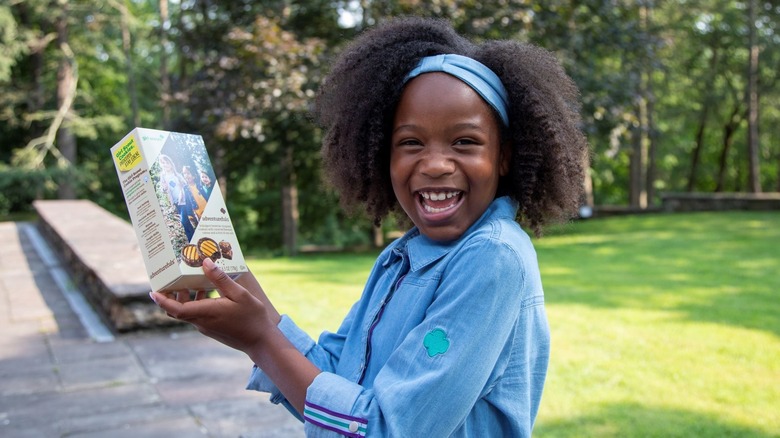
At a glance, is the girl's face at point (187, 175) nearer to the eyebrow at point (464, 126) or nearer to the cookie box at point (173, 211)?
the cookie box at point (173, 211)

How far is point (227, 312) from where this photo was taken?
1.40m

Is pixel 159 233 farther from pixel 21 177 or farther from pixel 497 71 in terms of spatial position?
pixel 21 177

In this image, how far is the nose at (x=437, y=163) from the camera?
1.46 metres

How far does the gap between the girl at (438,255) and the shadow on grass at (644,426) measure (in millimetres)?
2151

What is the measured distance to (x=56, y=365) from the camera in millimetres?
4438

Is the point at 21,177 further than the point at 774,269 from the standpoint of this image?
Yes

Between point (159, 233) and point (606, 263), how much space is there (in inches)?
354

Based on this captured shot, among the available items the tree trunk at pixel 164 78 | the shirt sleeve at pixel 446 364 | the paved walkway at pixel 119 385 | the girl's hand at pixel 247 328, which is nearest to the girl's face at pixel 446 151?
the shirt sleeve at pixel 446 364

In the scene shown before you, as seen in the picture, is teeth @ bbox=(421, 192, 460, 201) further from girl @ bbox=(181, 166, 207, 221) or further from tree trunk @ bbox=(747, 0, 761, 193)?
tree trunk @ bbox=(747, 0, 761, 193)

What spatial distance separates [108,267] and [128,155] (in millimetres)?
4726

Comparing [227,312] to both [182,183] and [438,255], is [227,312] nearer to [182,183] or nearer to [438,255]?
[182,183]

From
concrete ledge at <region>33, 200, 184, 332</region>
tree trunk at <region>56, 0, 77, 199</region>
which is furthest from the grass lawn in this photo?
tree trunk at <region>56, 0, 77, 199</region>

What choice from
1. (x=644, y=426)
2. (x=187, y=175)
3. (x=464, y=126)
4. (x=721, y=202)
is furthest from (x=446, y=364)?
(x=721, y=202)

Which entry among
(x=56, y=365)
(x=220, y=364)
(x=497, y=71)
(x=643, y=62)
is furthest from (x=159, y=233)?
(x=643, y=62)
